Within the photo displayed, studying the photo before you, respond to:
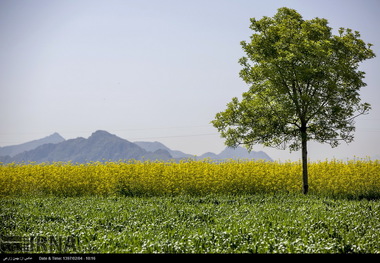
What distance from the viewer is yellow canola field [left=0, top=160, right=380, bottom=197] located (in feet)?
55.0

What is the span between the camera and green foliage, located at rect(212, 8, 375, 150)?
1553cm

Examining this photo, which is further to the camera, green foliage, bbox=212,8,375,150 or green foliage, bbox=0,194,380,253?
green foliage, bbox=212,8,375,150

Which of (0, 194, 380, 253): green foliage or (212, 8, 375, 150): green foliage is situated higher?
(212, 8, 375, 150): green foliage

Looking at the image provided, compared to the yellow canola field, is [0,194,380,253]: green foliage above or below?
below

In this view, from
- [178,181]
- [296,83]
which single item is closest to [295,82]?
[296,83]

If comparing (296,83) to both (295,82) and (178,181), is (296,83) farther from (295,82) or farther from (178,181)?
(178,181)

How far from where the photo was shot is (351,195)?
16938mm

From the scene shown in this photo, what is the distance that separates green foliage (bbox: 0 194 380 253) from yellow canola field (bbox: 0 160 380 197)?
8.48 feet

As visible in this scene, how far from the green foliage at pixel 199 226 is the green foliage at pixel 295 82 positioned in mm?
3586

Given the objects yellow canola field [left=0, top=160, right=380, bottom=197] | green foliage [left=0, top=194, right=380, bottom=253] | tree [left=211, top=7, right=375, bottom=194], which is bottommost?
green foliage [left=0, top=194, right=380, bottom=253]

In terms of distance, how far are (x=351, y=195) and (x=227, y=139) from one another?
5.97 meters

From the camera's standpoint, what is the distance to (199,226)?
31.7 ft

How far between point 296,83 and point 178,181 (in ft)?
21.4
